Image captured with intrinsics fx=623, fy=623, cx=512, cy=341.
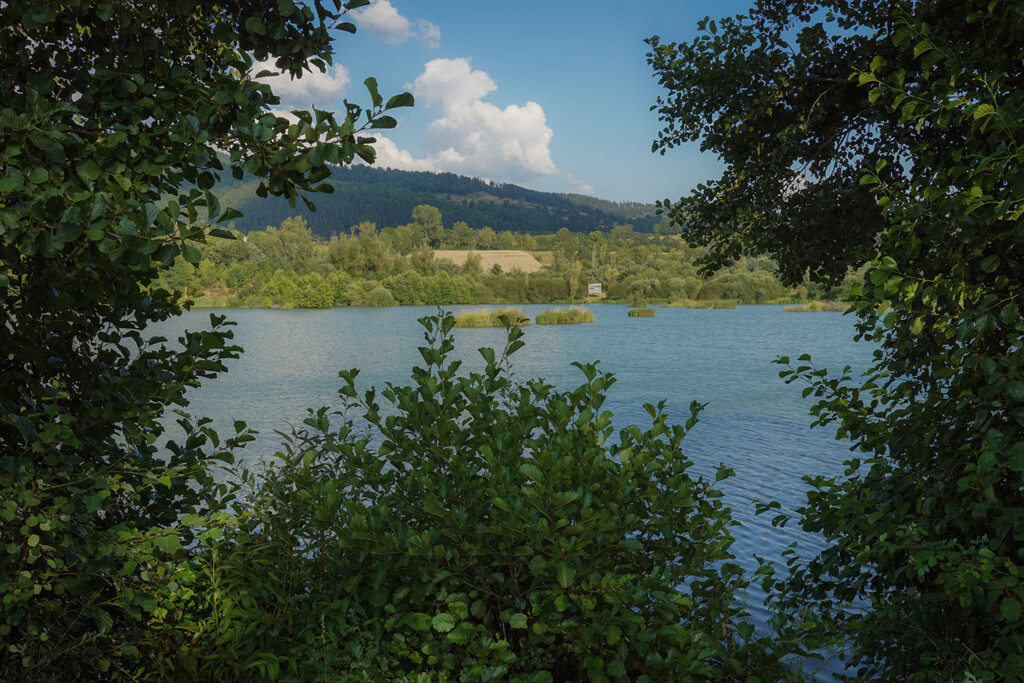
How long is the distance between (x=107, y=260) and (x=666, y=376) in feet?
56.2

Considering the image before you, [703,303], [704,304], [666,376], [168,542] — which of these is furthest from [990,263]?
[703,303]

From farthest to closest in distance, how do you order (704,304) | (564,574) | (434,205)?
(434,205) → (704,304) → (564,574)

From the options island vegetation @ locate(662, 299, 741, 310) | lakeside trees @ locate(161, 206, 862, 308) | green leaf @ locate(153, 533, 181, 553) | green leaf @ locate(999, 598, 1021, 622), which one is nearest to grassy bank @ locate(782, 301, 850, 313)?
lakeside trees @ locate(161, 206, 862, 308)

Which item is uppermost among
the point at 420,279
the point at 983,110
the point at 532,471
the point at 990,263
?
the point at 420,279

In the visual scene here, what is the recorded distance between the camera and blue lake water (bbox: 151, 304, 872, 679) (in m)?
8.18

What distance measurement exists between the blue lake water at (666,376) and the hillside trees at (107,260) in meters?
0.53

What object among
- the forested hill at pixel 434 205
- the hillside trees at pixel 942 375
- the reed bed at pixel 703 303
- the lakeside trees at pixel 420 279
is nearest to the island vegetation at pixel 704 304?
the reed bed at pixel 703 303

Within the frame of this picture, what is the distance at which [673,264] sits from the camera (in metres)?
66.1

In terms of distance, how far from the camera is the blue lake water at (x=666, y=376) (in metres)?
8.18

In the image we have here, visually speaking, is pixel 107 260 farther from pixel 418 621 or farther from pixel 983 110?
pixel 983 110

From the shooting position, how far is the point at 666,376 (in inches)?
710

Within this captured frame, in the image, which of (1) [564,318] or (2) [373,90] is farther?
(1) [564,318]

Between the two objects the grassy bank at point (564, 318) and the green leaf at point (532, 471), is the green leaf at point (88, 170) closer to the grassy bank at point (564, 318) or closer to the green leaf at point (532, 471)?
the green leaf at point (532, 471)

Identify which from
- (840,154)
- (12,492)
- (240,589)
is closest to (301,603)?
(240,589)
